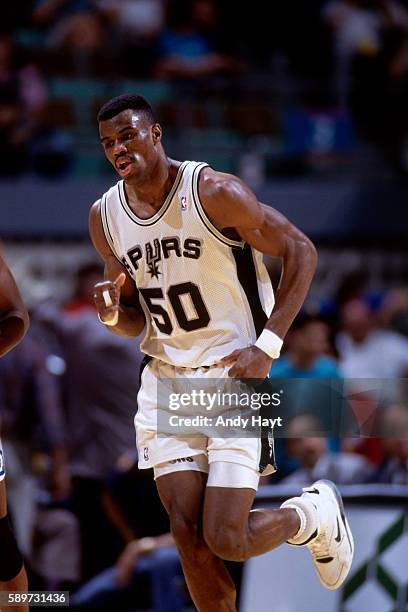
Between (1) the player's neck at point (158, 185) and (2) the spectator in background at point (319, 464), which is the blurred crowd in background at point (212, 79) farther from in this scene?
(1) the player's neck at point (158, 185)

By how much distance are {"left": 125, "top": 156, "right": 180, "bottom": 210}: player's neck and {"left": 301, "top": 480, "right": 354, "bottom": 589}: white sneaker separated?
1576 millimetres

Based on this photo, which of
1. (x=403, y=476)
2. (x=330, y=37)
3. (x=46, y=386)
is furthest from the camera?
(x=330, y=37)

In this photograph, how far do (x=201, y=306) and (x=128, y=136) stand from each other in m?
0.80

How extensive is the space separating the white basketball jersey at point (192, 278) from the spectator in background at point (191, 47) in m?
6.96

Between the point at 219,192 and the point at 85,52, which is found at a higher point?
the point at 219,192

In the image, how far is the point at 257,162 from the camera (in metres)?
11.7

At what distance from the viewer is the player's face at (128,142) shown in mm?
5332

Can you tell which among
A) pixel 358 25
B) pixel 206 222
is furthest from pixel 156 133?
pixel 358 25

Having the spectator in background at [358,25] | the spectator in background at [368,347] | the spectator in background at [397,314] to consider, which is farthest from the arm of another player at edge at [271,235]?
the spectator in background at [358,25]

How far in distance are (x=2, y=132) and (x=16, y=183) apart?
49 centimetres

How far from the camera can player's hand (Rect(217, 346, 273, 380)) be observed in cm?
527

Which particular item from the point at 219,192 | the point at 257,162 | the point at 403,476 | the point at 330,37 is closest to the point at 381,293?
the point at 257,162

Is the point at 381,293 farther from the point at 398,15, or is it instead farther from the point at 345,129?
the point at 398,15

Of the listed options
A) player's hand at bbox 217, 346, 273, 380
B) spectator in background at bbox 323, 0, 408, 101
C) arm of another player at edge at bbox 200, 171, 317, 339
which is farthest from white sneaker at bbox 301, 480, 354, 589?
spectator in background at bbox 323, 0, 408, 101
